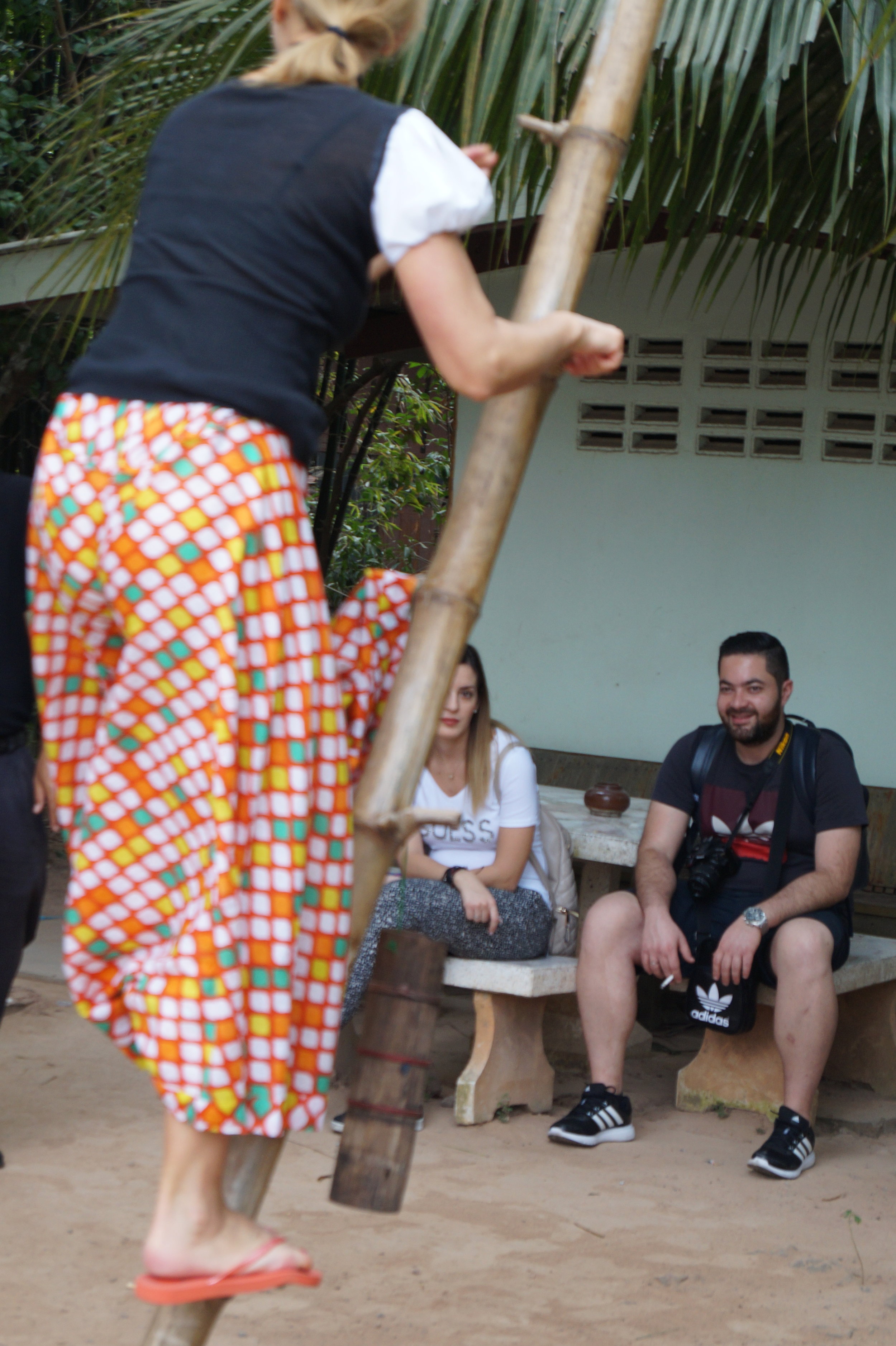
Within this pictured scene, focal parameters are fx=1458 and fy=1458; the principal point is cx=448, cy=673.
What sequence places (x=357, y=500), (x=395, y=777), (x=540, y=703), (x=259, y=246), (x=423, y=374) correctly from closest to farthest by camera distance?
(x=259, y=246) → (x=395, y=777) → (x=540, y=703) → (x=423, y=374) → (x=357, y=500)

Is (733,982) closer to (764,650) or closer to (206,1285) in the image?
(764,650)

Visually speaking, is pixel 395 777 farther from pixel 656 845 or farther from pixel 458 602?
pixel 656 845

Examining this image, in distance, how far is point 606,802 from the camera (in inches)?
191

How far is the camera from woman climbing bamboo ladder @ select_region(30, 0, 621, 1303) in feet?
5.22

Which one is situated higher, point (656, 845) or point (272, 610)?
point (272, 610)

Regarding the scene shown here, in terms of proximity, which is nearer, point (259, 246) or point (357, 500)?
point (259, 246)

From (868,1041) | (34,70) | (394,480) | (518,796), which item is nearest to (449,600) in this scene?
(518,796)

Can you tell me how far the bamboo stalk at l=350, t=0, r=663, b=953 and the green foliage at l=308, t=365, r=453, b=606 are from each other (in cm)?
859

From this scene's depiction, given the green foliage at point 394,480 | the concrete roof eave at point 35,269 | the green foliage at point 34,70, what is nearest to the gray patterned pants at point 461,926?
Answer: the concrete roof eave at point 35,269

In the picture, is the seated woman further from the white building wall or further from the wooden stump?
the wooden stump

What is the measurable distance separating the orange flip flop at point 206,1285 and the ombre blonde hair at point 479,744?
105 inches

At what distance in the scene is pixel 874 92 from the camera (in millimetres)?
3256

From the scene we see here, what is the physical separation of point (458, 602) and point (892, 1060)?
3346 millimetres

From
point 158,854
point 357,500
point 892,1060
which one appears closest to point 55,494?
point 158,854
